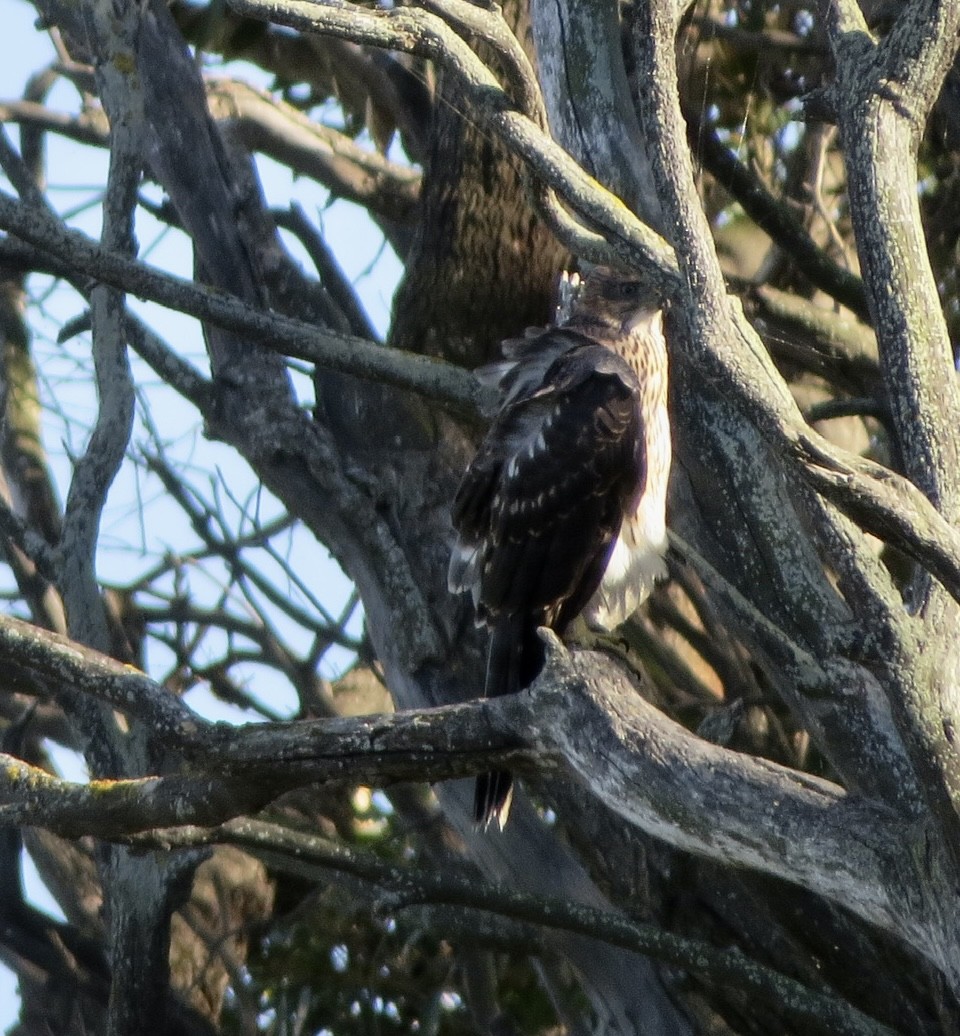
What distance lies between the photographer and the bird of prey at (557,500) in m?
4.06

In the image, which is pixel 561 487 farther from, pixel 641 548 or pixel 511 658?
pixel 511 658

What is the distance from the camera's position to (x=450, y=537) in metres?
4.88

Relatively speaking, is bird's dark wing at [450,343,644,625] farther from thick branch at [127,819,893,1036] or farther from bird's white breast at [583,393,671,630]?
thick branch at [127,819,893,1036]

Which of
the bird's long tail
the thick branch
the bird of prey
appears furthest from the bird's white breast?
the thick branch

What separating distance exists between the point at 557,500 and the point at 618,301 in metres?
0.74

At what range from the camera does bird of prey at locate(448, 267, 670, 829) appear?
13.3ft

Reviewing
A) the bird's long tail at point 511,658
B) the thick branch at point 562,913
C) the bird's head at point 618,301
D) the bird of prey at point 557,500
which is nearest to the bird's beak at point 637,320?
the bird's head at point 618,301

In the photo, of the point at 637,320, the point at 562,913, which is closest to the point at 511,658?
the point at 562,913

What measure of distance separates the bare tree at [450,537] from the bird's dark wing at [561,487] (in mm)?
182

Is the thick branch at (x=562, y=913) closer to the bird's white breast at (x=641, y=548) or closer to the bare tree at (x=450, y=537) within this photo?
the bare tree at (x=450, y=537)

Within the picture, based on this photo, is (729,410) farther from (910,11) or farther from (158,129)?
(158,129)

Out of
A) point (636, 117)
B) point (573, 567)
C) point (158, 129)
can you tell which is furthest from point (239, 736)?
point (158, 129)

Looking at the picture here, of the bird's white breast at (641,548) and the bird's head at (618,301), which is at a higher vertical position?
the bird's head at (618,301)

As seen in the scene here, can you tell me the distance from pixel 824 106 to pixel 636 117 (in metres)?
0.86
